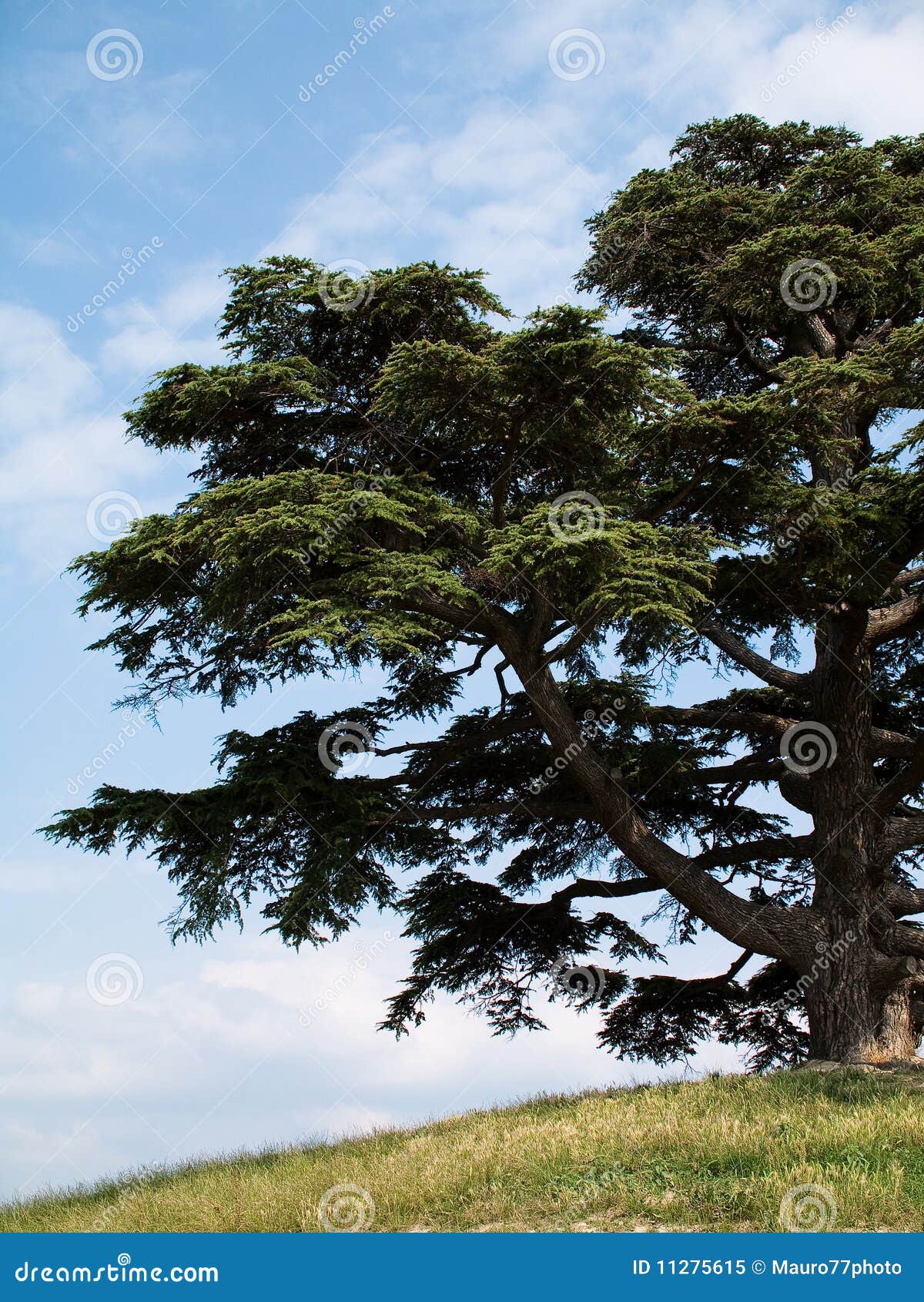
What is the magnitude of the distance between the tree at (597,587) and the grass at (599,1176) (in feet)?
8.89

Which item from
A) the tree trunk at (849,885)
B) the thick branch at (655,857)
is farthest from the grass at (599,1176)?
the thick branch at (655,857)

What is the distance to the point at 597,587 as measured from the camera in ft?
33.8

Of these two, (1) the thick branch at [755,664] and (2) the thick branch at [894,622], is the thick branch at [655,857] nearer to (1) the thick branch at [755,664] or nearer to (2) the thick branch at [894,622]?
(1) the thick branch at [755,664]

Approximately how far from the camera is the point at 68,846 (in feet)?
39.1

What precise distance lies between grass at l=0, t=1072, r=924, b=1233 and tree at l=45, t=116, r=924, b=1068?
8.89 ft

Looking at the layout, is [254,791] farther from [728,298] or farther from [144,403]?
[728,298]

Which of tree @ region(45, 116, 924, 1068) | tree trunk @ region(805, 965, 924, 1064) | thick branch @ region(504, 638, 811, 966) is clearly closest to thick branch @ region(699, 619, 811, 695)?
tree @ region(45, 116, 924, 1068)

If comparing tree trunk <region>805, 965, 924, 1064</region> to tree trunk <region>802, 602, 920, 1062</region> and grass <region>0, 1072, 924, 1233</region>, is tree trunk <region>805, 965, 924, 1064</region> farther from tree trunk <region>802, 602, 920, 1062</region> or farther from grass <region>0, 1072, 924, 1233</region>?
grass <region>0, 1072, 924, 1233</region>

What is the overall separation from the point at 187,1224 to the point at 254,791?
4.49 meters

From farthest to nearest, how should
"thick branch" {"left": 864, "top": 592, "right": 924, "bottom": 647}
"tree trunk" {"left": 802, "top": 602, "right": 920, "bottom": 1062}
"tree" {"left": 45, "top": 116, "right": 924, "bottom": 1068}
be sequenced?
"thick branch" {"left": 864, "top": 592, "right": 924, "bottom": 647}
"tree trunk" {"left": 802, "top": 602, "right": 920, "bottom": 1062}
"tree" {"left": 45, "top": 116, "right": 924, "bottom": 1068}

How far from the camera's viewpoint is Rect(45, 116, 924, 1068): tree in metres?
11.0

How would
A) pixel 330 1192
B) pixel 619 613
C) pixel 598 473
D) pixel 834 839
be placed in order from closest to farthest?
pixel 330 1192 < pixel 619 613 < pixel 598 473 < pixel 834 839

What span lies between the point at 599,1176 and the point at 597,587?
203 inches

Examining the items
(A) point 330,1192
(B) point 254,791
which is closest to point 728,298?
(B) point 254,791
